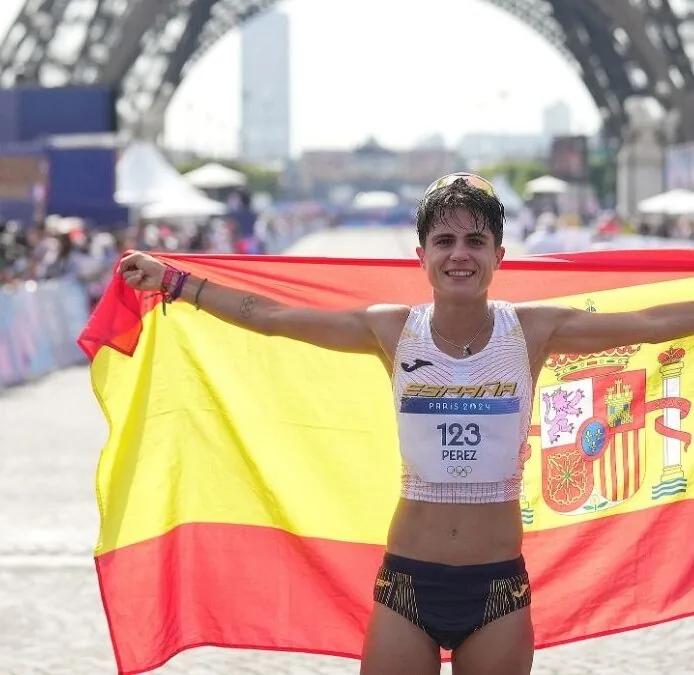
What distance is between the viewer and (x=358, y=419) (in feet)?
16.7

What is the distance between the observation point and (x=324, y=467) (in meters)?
5.05

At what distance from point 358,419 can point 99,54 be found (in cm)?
4189

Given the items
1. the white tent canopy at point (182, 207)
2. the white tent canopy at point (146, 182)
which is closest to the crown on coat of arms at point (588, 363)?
the white tent canopy at point (146, 182)

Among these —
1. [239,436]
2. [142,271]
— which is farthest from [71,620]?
[142,271]

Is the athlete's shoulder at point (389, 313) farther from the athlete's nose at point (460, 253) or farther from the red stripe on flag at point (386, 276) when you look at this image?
the red stripe on flag at point (386, 276)

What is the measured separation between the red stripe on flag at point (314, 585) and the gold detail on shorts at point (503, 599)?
1131 millimetres

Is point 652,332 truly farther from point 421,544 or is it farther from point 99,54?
point 99,54

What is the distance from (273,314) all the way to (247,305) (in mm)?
95

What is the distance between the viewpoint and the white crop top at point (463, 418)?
384cm

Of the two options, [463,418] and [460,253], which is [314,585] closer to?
[463,418]

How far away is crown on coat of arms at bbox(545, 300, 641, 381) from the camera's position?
503cm

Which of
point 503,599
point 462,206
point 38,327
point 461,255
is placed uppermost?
point 462,206

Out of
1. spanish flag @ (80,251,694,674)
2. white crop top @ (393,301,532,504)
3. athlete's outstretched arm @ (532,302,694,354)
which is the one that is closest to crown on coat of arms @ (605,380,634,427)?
spanish flag @ (80,251,694,674)

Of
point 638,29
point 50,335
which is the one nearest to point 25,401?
point 50,335
